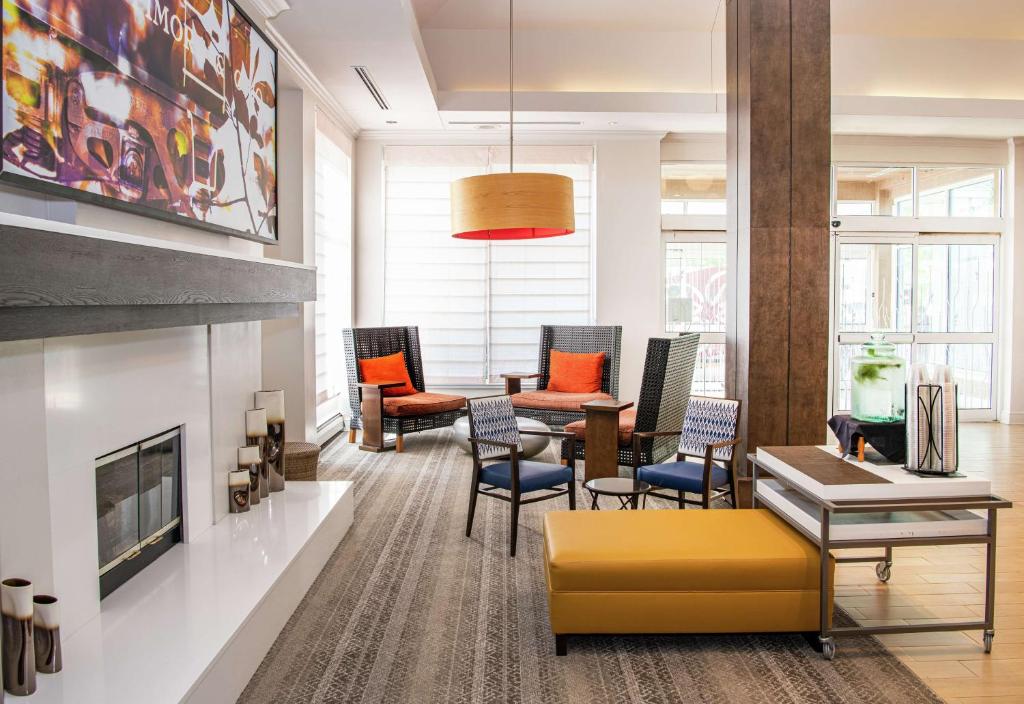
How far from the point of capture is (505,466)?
4117 mm

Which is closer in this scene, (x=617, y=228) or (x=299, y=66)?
(x=299, y=66)

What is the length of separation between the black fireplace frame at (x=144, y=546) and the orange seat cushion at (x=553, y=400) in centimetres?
355

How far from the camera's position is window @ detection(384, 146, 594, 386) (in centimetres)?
802

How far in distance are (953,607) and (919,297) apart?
5906 millimetres

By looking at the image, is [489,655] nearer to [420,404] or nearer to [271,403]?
[271,403]

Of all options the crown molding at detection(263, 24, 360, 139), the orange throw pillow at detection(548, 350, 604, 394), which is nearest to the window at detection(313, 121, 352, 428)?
the crown molding at detection(263, 24, 360, 139)

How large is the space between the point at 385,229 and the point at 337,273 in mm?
907

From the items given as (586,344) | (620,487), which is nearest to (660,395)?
(620,487)

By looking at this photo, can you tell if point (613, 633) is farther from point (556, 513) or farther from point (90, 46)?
point (90, 46)

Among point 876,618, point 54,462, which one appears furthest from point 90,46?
point 876,618

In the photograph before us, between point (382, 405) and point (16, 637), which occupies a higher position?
point (382, 405)

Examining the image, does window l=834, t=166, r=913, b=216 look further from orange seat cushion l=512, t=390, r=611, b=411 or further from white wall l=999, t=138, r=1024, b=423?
orange seat cushion l=512, t=390, r=611, b=411

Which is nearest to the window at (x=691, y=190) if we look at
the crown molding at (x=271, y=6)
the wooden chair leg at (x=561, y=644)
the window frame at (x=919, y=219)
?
the window frame at (x=919, y=219)

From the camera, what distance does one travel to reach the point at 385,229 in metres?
8.05
